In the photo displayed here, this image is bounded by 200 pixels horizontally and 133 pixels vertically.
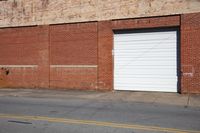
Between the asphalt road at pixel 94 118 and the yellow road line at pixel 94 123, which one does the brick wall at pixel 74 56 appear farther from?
the yellow road line at pixel 94 123

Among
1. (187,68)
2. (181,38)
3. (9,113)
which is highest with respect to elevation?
(181,38)

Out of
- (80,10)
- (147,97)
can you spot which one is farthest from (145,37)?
(80,10)

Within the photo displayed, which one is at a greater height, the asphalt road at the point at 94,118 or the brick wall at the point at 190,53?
the brick wall at the point at 190,53

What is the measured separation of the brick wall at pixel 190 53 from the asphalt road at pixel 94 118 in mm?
3674

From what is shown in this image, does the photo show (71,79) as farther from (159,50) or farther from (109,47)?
(159,50)

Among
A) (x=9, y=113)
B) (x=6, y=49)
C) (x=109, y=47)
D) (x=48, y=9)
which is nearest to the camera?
(x=9, y=113)

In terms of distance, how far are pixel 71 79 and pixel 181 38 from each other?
7.21 meters

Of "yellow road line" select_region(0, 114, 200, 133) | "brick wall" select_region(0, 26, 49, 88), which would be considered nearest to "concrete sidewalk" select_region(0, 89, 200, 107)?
"brick wall" select_region(0, 26, 49, 88)

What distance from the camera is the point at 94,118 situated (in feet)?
37.5

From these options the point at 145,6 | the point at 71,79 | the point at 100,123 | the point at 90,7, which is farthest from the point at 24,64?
the point at 100,123

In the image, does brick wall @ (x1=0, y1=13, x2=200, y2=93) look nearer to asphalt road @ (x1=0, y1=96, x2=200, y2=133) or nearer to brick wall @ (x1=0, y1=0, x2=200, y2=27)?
brick wall @ (x1=0, y1=0, x2=200, y2=27)

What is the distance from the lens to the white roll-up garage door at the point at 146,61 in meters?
19.1

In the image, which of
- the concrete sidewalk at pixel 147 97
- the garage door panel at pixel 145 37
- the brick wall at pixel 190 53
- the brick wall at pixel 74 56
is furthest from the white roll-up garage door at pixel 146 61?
the brick wall at pixel 74 56

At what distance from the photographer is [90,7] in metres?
20.9
